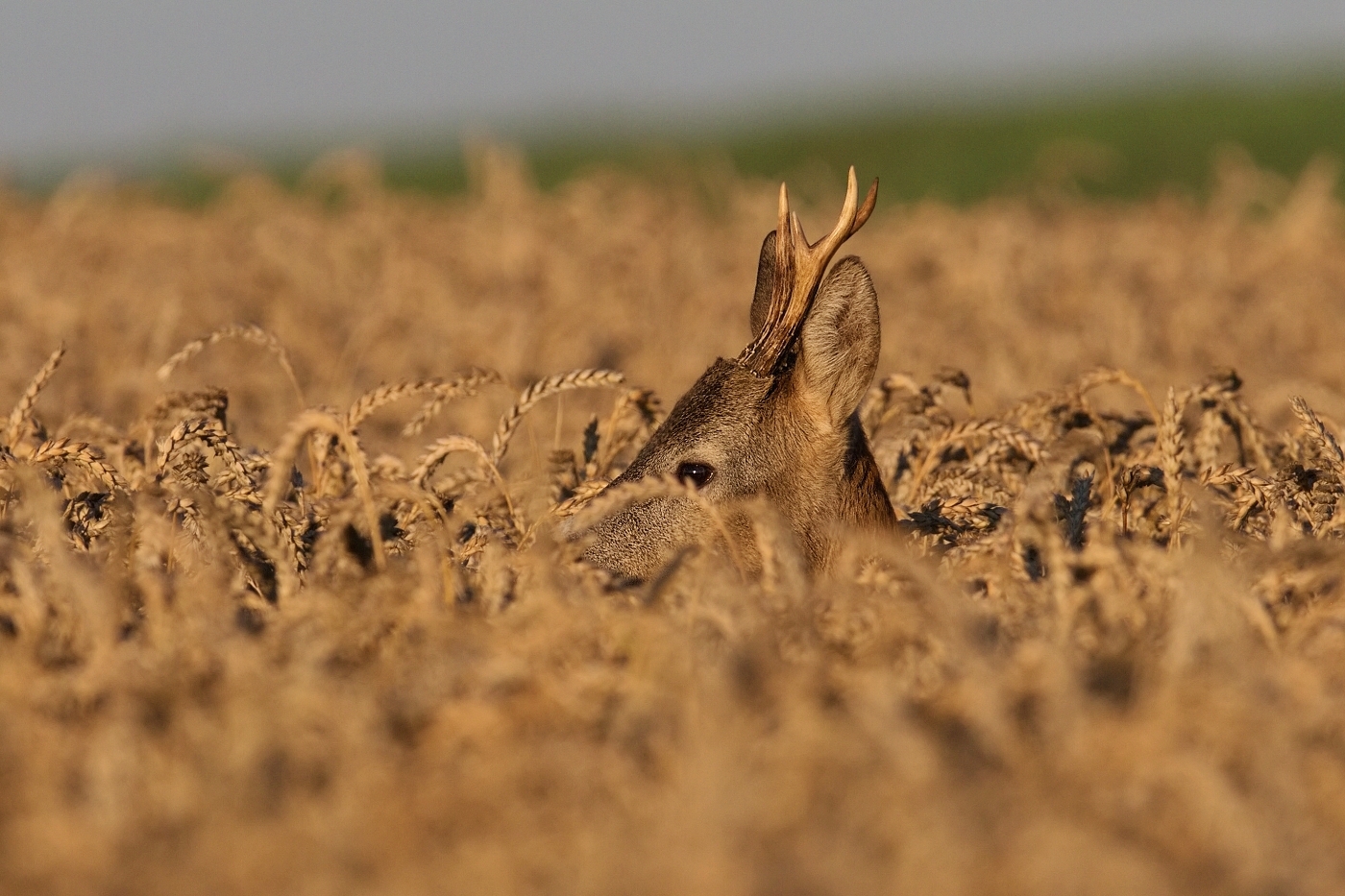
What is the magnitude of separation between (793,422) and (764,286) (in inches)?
25.4

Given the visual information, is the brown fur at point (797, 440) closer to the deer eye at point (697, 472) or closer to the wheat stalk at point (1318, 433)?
the deer eye at point (697, 472)

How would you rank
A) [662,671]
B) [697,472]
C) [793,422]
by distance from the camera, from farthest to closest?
[793,422], [697,472], [662,671]

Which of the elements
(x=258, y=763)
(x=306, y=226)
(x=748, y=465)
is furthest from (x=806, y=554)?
(x=306, y=226)

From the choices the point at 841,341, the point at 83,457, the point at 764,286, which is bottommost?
the point at 83,457

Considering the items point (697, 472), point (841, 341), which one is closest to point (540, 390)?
point (697, 472)

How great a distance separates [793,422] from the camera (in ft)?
17.3

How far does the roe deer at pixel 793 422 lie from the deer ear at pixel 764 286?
36 cm

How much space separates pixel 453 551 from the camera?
446 centimetres

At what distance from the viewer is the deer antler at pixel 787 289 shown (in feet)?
17.1

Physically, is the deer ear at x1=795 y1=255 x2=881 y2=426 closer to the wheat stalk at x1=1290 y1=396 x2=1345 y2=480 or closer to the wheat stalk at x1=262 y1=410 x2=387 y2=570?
the wheat stalk at x1=1290 y1=396 x2=1345 y2=480

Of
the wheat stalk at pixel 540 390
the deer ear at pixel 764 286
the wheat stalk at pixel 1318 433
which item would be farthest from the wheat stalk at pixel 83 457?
the wheat stalk at pixel 1318 433

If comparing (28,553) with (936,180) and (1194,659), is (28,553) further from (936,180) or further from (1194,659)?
(936,180)

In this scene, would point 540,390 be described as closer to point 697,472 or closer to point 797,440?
point 697,472

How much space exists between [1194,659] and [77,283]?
29.3 feet
